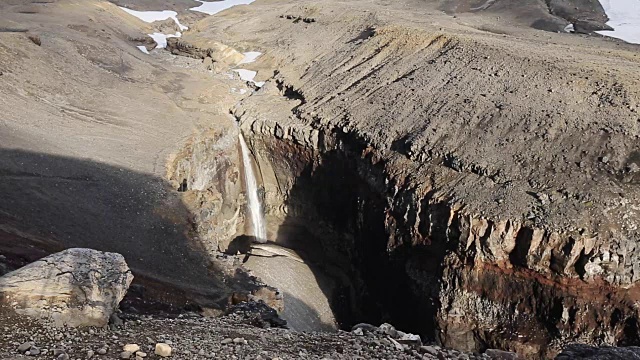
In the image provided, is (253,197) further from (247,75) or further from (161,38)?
(161,38)

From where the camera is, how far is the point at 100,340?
7.82m

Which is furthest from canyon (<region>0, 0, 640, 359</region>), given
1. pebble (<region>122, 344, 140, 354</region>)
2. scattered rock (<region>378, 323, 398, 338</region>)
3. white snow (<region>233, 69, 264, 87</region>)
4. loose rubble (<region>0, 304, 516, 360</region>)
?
pebble (<region>122, 344, 140, 354</region>)

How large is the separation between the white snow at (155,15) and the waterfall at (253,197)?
24341mm

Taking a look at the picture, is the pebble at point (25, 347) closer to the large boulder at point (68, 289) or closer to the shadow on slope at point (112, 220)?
the large boulder at point (68, 289)

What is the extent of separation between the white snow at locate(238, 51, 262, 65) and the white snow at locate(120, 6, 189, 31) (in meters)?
12.9

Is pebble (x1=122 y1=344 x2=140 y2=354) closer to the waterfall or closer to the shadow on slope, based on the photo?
the shadow on slope

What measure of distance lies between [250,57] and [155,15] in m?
17.9

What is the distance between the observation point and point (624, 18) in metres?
41.5

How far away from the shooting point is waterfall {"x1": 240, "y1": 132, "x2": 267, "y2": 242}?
2603 cm

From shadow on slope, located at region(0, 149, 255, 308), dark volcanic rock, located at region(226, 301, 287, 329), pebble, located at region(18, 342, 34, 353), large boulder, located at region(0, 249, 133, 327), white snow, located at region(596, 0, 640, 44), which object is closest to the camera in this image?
pebble, located at region(18, 342, 34, 353)

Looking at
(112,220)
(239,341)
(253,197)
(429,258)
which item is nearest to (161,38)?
(253,197)

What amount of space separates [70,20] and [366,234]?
26.2 metres

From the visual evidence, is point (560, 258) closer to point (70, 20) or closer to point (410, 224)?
point (410, 224)

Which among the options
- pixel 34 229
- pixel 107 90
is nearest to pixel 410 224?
pixel 34 229
